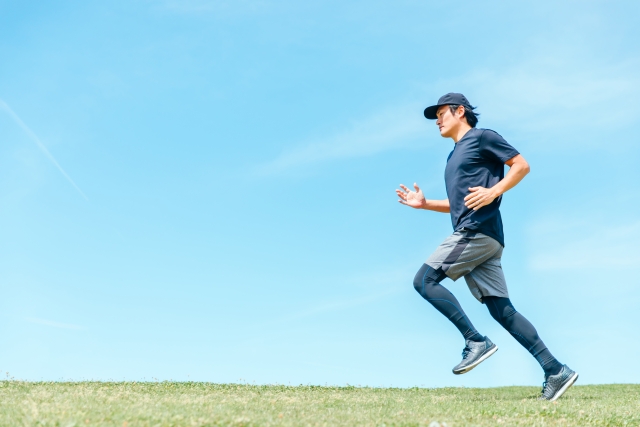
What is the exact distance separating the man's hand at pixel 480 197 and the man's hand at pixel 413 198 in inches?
40.1

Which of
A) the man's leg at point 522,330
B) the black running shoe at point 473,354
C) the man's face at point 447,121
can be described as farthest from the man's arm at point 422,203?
the black running shoe at point 473,354

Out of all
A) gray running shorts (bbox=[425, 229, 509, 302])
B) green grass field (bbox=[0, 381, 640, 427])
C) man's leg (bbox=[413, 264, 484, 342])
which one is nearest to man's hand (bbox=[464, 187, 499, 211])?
gray running shorts (bbox=[425, 229, 509, 302])

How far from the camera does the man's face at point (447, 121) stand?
26.2 feet

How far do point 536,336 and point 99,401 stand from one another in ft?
15.8

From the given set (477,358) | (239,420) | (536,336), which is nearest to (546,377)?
(536,336)

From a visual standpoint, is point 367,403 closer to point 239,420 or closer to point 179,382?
point 239,420

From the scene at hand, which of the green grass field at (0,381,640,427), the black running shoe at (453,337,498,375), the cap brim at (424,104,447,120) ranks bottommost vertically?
the green grass field at (0,381,640,427)

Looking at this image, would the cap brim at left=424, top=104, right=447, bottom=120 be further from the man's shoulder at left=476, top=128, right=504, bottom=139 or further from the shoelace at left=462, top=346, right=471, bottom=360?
the shoelace at left=462, top=346, right=471, bottom=360

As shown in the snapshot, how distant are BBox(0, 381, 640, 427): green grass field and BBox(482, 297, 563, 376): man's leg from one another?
478 millimetres

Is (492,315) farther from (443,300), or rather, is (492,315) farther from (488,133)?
(488,133)

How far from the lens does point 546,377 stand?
7711 millimetres

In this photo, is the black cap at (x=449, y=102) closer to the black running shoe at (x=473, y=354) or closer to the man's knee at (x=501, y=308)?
the man's knee at (x=501, y=308)

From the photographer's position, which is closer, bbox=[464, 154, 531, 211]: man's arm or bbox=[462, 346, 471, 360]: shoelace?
bbox=[464, 154, 531, 211]: man's arm

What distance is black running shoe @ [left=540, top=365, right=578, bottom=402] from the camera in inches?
301
